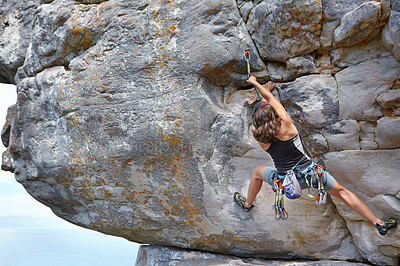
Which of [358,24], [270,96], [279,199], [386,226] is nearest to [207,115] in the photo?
[270,96]

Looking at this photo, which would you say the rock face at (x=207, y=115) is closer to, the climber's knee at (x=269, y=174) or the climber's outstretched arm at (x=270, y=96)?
the climber's outstretched arm at (x=270, y=96)

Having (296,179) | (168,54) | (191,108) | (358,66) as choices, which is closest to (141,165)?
(191,108)

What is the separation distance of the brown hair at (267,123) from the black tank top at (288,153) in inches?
5.0

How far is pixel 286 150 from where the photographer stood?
3744 mm

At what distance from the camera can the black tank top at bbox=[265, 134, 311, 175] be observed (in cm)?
373

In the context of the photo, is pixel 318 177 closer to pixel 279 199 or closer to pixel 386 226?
pixel 279 199

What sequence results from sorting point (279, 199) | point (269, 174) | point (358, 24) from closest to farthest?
point (358, 24), point (279, 199), point (269, 174)

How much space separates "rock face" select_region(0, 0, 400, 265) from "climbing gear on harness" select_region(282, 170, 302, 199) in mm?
576

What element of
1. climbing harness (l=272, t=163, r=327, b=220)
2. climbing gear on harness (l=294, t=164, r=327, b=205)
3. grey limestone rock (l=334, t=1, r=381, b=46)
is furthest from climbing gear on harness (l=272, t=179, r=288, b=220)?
grey limestone rock (l=334, t=1, r=381, b=46)

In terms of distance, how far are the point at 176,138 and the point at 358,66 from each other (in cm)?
221

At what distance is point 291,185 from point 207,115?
4.34 feet

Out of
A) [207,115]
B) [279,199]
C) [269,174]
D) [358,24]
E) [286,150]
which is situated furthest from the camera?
[207,115]

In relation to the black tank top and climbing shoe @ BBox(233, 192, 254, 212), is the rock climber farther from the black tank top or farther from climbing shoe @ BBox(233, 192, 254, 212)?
climbing shoe @ BBox(233, 192, 254, 212)

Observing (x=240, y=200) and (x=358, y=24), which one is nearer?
(x=358, y=24)
